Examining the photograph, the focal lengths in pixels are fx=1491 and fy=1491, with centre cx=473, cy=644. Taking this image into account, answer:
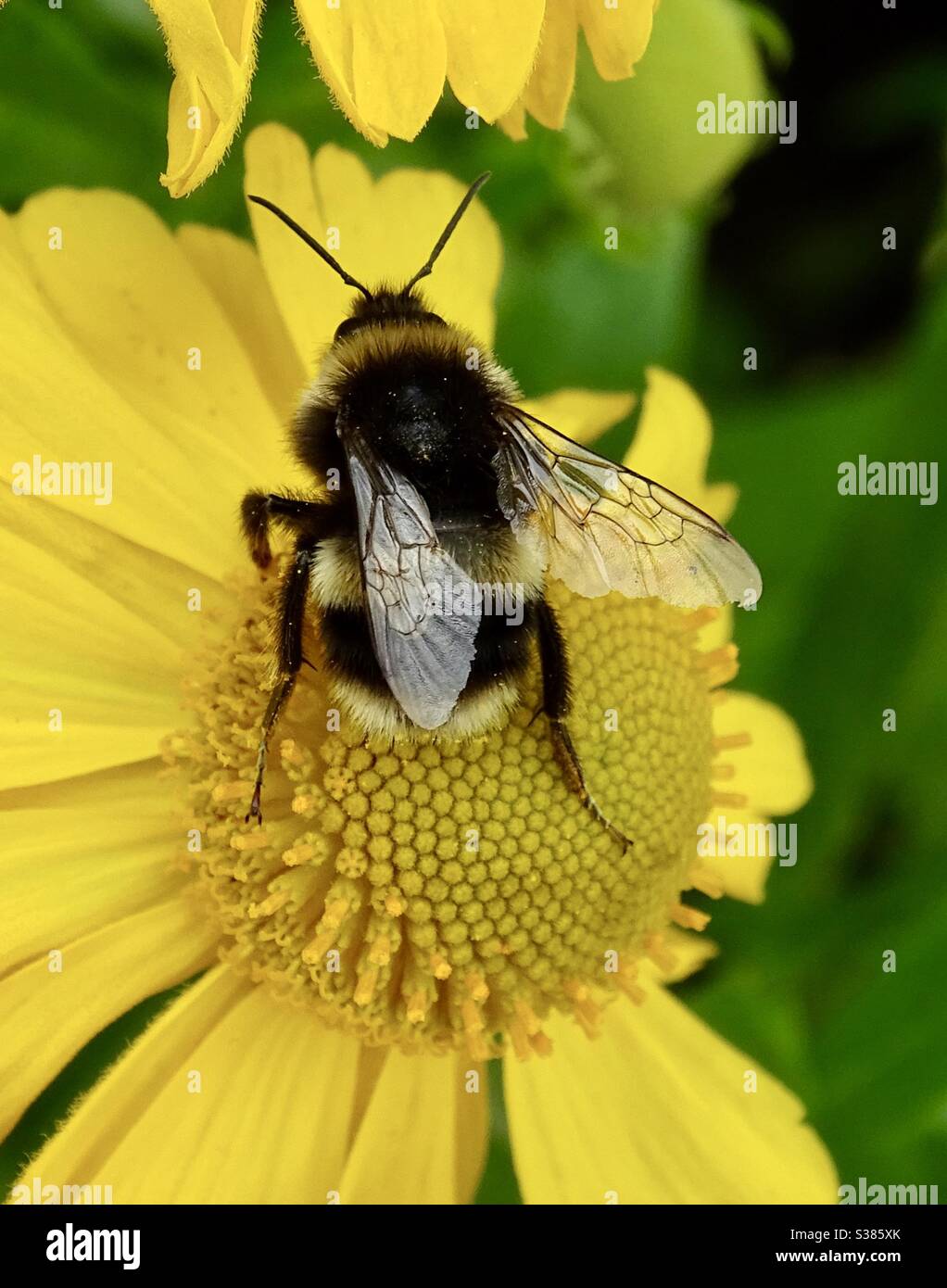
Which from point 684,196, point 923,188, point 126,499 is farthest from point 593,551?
point 923,188

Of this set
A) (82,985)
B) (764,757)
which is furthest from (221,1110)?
(764,757)

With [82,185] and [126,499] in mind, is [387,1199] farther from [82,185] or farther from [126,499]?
[82,185]

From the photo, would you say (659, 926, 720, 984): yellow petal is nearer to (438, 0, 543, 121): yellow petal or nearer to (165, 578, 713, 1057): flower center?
(165, 578, 713, 1057): flower center

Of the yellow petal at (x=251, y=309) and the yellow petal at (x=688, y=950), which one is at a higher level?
the yellow petal at (x=251, y=309)

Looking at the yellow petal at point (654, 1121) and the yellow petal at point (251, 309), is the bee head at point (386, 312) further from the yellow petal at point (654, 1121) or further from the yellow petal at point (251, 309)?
the yellow petal at point (654, 1121)

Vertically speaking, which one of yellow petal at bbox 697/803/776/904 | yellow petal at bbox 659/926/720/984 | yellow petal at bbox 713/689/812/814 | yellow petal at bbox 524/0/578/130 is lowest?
yellow petal at bbox 659/926/720/984

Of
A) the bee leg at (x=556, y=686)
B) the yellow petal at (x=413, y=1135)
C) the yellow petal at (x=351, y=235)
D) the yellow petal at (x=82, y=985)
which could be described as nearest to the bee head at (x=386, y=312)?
the yellow petal at (x=351, y=235)

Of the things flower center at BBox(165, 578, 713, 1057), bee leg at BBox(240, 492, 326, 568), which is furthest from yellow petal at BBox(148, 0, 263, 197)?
flower center at BBox(165, 578, 713, 1057)
